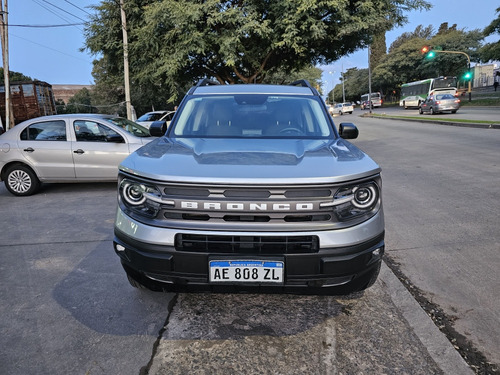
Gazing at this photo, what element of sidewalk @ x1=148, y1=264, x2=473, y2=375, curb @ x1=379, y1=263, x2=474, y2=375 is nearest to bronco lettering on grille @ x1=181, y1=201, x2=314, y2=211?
sidewalk @ x1=148, y1=264, x2=473, y2=375

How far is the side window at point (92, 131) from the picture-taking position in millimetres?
7730

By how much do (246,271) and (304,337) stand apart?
751 millimetres

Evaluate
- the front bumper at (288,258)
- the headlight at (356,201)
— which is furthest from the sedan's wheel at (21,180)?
the headlight at (356,201)

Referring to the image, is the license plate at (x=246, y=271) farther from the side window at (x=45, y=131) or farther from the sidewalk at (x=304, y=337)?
the side window at (x=45, y=131)

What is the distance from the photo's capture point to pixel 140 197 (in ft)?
8.38

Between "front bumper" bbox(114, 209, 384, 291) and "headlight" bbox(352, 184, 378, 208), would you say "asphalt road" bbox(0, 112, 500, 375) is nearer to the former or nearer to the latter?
"front bumper" bbox(114, 209, 384, 291)

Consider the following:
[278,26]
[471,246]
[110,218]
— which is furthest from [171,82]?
[471,246]

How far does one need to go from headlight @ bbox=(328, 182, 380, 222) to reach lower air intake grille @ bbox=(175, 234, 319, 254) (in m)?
0.25

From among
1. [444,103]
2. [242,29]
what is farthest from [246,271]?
[444,103]

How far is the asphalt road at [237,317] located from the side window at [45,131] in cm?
318

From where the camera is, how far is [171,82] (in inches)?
607

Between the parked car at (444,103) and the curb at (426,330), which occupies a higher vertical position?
the parked car at (444,103)

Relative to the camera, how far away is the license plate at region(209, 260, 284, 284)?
232cm

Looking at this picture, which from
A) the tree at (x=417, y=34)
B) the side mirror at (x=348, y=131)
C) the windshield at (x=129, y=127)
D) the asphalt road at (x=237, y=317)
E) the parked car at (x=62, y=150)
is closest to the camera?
the asphalt road at (x=237, y=317)
